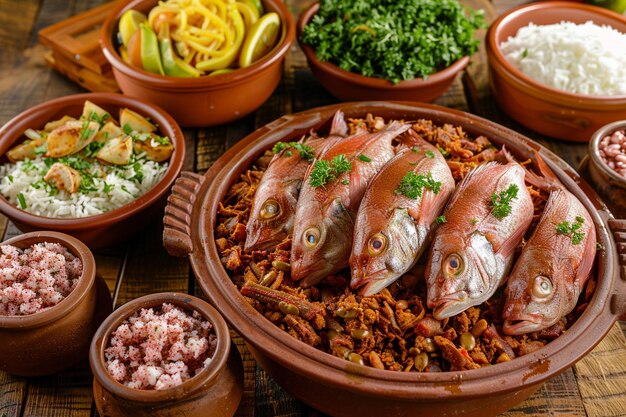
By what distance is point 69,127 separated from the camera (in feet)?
9.69

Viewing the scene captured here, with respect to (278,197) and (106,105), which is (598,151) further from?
(106,105)

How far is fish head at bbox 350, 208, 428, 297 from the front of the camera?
6.75ft

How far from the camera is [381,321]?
2066mm

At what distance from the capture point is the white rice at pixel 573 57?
11.0ft

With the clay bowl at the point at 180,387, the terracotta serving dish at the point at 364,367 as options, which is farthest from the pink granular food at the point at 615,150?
the clay bowl at the point at 180,387

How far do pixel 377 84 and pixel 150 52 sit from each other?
48.5 inches

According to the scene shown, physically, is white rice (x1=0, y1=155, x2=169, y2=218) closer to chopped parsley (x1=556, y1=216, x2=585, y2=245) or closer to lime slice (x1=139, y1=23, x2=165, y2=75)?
lime slice (x1=139, y1=23, x2=165, y2=75)

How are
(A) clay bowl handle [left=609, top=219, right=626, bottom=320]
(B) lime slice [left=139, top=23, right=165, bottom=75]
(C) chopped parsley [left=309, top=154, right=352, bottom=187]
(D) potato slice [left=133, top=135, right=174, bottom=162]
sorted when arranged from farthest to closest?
(B) lime slice [left=139, top=23, right=165, bottom=75] < (D) potato slice [left=133, top=135, right=174, bottom=162] < (C) chopped parsley [left=309, top=154, right=352, bottom=187] < (A) clay bowl handle [left=609, top=219, right=626, bottom=320]

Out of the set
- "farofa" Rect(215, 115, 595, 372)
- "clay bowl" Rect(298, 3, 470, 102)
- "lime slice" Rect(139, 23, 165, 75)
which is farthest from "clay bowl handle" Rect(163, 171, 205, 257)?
"clay bowl" Rect(298, 3, 470, 102)

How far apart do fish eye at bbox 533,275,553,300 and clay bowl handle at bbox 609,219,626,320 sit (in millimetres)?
Result: 257

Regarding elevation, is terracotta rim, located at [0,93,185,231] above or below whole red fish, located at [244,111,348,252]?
below

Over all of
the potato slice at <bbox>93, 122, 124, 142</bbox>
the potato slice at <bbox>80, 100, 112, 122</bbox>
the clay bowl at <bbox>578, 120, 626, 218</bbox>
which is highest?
the potato slice at <bbox>80, 100, 112, 122</bbox>

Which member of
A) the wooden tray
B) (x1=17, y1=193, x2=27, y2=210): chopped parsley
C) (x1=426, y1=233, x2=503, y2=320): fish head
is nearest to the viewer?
(x1=426, y1=233, x2=503, y2=320): fish head

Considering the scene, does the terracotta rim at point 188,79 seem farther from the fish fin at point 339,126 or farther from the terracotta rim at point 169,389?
the terracotta rim at point 169,389
